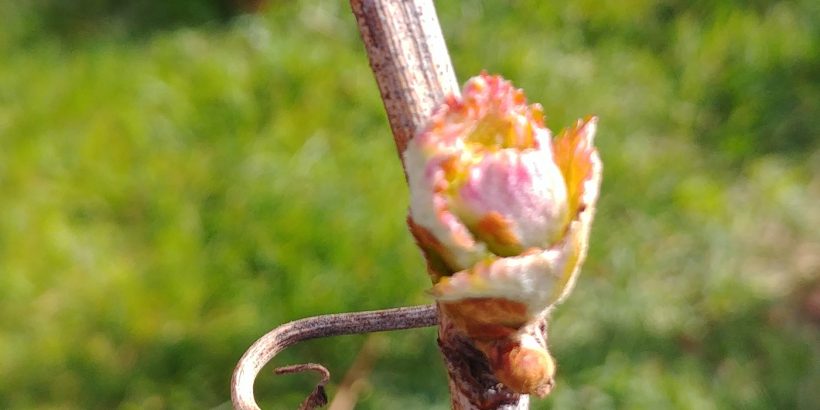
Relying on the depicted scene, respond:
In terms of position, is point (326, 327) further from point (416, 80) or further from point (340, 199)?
point (340, 199)

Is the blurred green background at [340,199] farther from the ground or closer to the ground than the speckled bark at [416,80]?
closer to the ground

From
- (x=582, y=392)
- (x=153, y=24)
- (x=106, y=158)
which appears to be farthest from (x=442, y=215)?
(x=153, y=24)

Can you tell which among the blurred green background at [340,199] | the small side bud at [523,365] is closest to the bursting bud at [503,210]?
the small side bud at [523,365]

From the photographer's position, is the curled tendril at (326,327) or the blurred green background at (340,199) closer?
the curled tendril at (326,327)

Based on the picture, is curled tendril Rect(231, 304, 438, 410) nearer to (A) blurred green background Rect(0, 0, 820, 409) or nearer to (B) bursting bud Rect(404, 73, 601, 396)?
(B) bursting bud Rect(404, 73, 601, 396)

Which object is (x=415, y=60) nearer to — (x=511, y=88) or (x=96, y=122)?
(x=511, y=88)

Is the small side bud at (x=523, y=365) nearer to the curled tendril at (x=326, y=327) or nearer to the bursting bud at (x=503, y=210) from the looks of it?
the bursting bud at (x=503, y=210)

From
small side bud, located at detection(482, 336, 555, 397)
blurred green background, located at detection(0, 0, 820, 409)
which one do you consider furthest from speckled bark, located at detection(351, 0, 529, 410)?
blurred green background, located at detection(0, 0, 820, 409)
